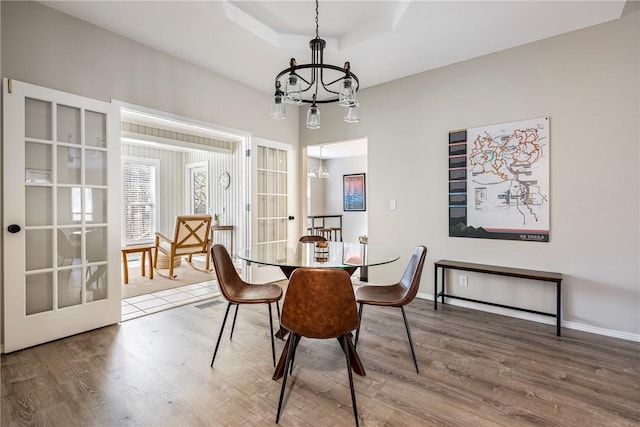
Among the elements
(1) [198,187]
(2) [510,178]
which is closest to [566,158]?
(2) [510,178]

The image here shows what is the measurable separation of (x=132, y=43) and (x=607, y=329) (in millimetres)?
5002

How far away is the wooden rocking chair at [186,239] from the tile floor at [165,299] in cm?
76

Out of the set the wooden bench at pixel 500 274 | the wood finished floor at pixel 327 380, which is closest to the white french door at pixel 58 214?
the wood finished floor at pixel 327 380

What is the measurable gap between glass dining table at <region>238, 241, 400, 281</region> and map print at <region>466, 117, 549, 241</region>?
1.37 metres

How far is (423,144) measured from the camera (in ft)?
12.1

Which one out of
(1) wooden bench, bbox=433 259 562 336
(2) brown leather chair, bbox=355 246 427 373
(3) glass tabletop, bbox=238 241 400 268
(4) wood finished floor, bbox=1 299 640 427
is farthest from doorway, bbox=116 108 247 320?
(1) wooden bench, bbox=433 259 562 336

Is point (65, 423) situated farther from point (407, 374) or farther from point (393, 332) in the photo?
point (393, 332)

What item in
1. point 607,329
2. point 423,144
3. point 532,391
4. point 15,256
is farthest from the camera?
point 423,144

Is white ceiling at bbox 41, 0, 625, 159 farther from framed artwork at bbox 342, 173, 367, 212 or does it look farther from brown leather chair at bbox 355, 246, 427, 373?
framed artwork at bbox 342, 173, 367, 212

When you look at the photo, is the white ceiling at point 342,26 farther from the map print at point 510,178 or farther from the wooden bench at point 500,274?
the wooden bench at point 500,274

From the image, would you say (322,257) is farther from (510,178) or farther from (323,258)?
(510,178)

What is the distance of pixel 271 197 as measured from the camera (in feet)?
14.9

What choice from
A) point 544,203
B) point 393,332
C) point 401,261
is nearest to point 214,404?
point 393,332

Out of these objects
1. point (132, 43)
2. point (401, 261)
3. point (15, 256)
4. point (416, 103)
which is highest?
point (132, 43)
